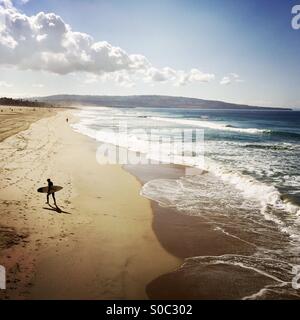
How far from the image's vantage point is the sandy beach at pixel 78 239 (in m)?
7.76

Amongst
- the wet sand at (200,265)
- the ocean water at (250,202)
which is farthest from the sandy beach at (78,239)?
the ocean water at (250,202)

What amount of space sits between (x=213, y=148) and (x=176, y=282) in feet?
77.6

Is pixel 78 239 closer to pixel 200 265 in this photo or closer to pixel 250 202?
pixel 200 265

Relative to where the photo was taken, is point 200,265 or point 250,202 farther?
point 250,202

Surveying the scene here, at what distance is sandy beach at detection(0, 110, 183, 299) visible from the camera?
7.76 metres

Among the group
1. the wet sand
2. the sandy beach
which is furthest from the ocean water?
the sandy beach

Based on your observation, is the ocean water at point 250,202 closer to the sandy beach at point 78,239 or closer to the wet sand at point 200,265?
the wet sand at point 200,265

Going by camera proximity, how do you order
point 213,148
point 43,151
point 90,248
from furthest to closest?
1. point 213,148
2. point 43,151
3. point 90,248

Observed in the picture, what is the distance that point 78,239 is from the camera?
33.1 feet

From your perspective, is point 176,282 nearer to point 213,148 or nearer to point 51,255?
point 51,255

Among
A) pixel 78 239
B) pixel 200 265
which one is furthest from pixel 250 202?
pixel 78 239

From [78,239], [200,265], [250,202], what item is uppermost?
[250,202]
